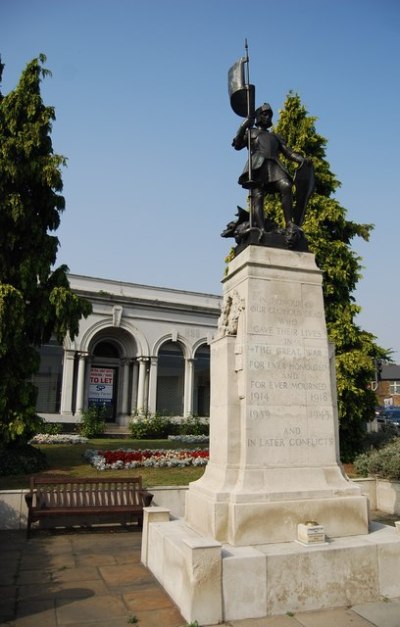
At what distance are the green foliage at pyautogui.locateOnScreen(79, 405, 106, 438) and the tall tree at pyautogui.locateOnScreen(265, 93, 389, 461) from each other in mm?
13116

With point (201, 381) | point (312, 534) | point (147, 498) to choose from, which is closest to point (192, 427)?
point (201, 381)

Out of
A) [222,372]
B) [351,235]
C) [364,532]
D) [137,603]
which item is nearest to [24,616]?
[137,603]

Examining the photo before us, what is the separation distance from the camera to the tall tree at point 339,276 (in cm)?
1648

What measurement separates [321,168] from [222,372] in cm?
1429

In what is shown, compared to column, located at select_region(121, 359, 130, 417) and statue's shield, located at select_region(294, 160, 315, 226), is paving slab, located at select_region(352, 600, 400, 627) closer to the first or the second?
statue's shield, located at select_region(294, 160, 315, 226)

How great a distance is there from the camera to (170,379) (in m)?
32.3

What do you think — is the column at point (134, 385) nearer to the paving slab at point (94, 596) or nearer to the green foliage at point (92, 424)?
the green foliage at point (92, 424)

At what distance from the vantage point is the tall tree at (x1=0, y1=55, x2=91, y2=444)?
44.1 ft

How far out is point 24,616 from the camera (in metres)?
4.92

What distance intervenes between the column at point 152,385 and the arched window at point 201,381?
3608 mm

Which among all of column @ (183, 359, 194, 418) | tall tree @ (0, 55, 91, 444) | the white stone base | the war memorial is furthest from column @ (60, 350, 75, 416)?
the white stone base

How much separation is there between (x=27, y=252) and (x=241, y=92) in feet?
30.1

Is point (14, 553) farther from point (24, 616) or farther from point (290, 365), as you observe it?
point (290, 365)

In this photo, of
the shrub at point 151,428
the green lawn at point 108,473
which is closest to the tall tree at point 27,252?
the green lawn at point 108,473
